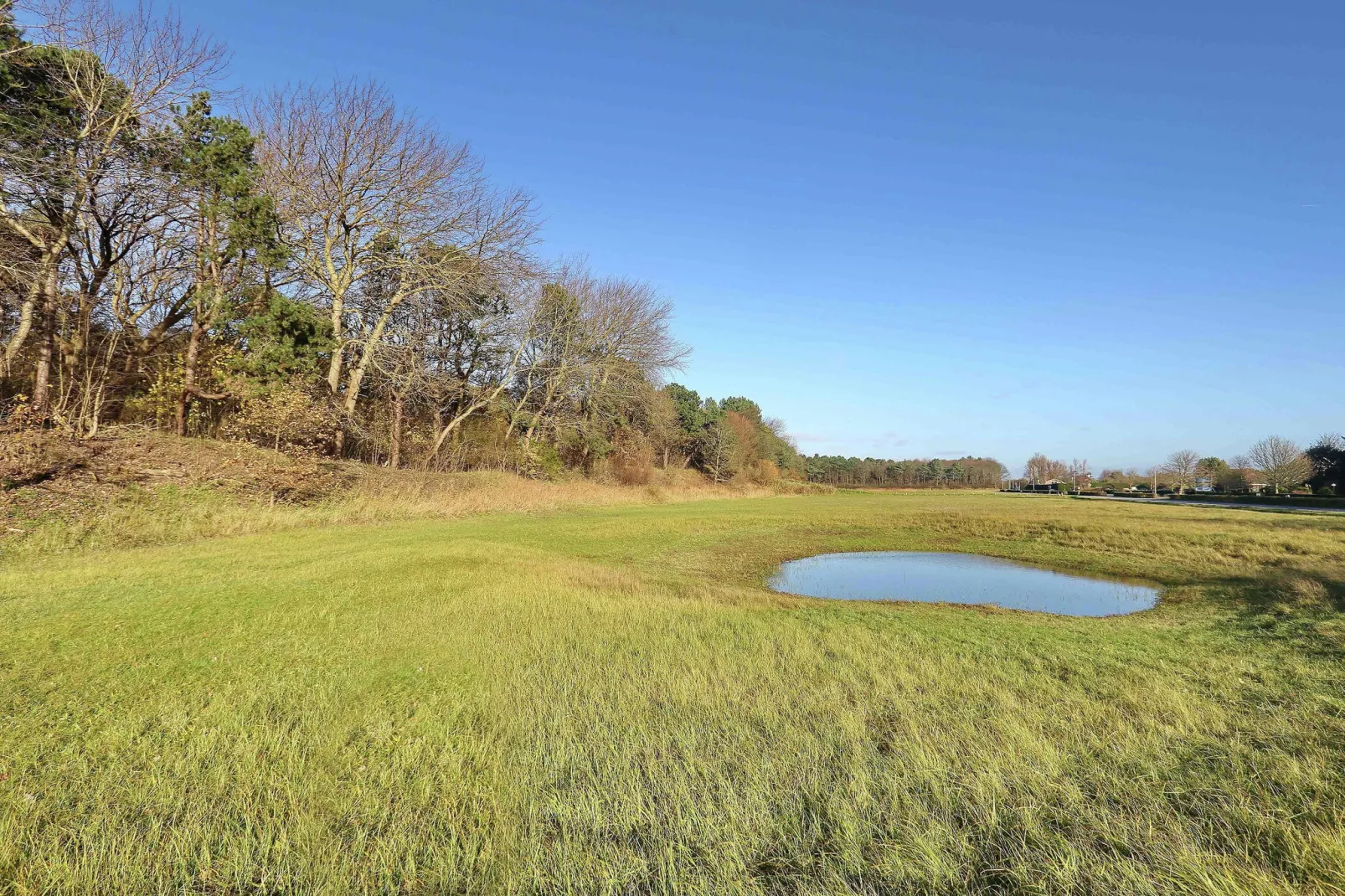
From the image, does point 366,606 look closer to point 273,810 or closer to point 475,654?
point 475,654

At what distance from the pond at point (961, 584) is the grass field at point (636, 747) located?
3.55 m

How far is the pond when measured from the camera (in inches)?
495

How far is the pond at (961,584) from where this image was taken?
12.6 meters

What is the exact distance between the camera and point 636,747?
413 centimetres

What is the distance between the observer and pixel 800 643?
7055mm

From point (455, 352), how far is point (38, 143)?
20788 mm

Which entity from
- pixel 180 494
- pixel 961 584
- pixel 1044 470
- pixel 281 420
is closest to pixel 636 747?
pixel 961 584

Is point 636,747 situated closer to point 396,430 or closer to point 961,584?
point 961,584

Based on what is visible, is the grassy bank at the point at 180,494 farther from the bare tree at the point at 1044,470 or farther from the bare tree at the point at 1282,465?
the bare tree at the point at 1044,470

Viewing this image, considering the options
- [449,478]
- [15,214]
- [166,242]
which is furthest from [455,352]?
[15,214]

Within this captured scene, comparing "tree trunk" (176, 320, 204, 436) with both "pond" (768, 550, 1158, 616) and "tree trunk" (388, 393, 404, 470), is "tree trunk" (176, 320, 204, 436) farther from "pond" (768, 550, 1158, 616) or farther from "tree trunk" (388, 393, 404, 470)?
"pond" (768, 550, 1158, 616)

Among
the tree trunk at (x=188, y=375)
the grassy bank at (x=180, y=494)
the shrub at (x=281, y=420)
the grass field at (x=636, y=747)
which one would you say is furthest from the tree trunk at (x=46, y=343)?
the grass field at (x=636, y=747)

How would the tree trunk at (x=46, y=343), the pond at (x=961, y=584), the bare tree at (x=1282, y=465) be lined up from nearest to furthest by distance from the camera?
the pond at (x=961, y=584) < the tree trunk at (x=46, y=343) < the bare tree at (x=1282, y=465)

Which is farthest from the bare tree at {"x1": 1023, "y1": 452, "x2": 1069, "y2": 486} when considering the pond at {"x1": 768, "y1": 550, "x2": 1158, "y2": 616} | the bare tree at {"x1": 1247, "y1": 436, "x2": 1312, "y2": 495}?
the pond at {"x1": 768, "y1": 550, "x2": 1158, "y2": 616}
